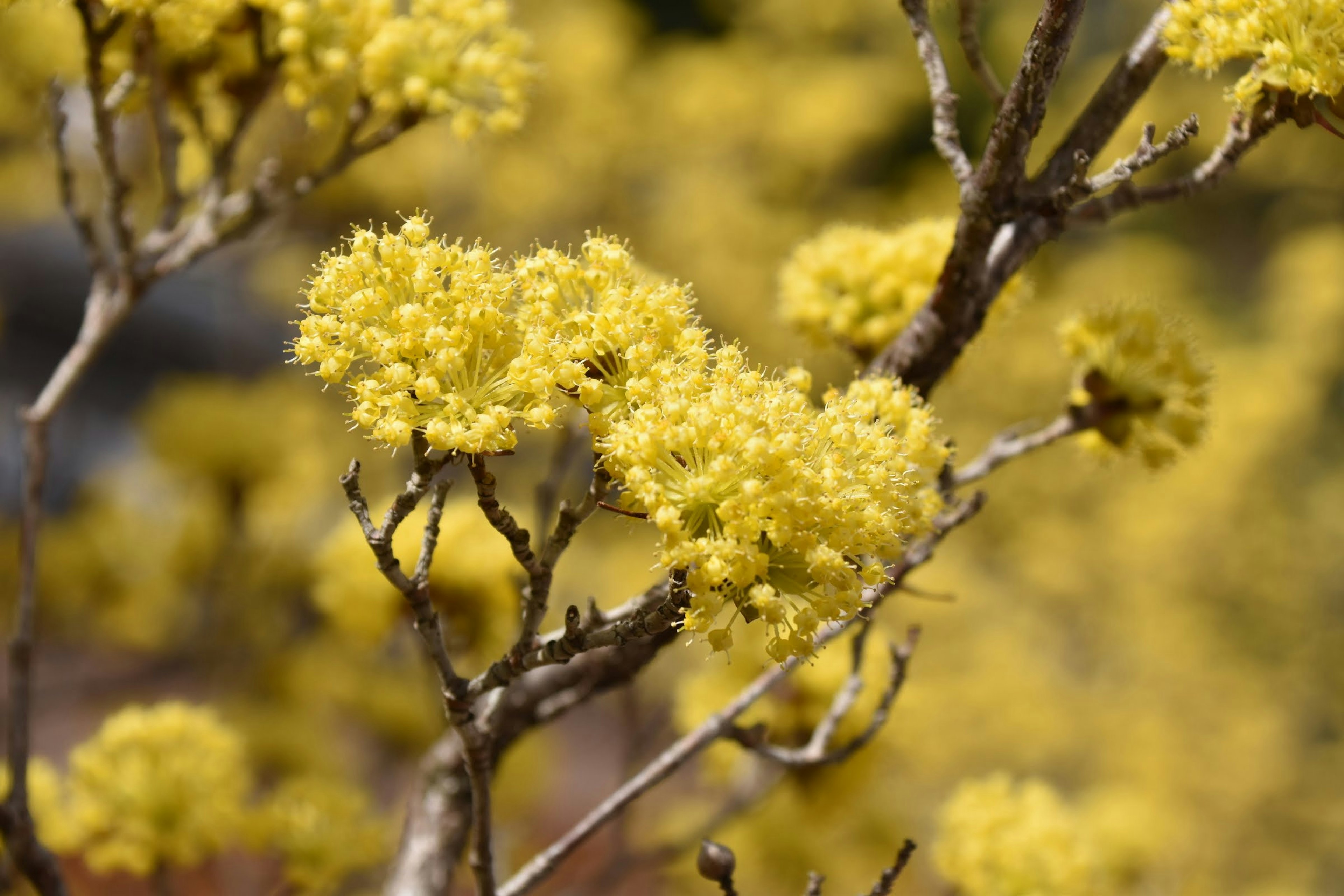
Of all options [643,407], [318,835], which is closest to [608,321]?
[643,407]

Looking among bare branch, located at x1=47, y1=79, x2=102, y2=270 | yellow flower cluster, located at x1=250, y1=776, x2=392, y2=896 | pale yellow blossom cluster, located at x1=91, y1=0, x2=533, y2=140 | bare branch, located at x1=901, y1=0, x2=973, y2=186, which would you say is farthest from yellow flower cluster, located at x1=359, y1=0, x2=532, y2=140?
yellow flower cluster, located at x1=250, y1=776, x2=392, y2=896

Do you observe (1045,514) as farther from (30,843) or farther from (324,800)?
(30,843)

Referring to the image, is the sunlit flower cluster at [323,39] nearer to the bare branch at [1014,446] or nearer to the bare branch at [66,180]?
the bare branch at [66,180]

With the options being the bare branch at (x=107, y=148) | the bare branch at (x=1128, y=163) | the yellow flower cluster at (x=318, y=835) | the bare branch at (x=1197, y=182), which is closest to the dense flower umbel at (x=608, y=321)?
the bare branch at (x=1128, y=163)

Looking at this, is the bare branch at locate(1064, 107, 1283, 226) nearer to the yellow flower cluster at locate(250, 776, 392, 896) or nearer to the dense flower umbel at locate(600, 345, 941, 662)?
the dense flower umbel at locate(600, 345, 941, 662)

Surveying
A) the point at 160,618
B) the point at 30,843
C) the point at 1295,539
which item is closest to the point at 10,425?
the point at 160,618

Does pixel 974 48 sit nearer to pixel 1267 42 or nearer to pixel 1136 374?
pixel 1267 42
